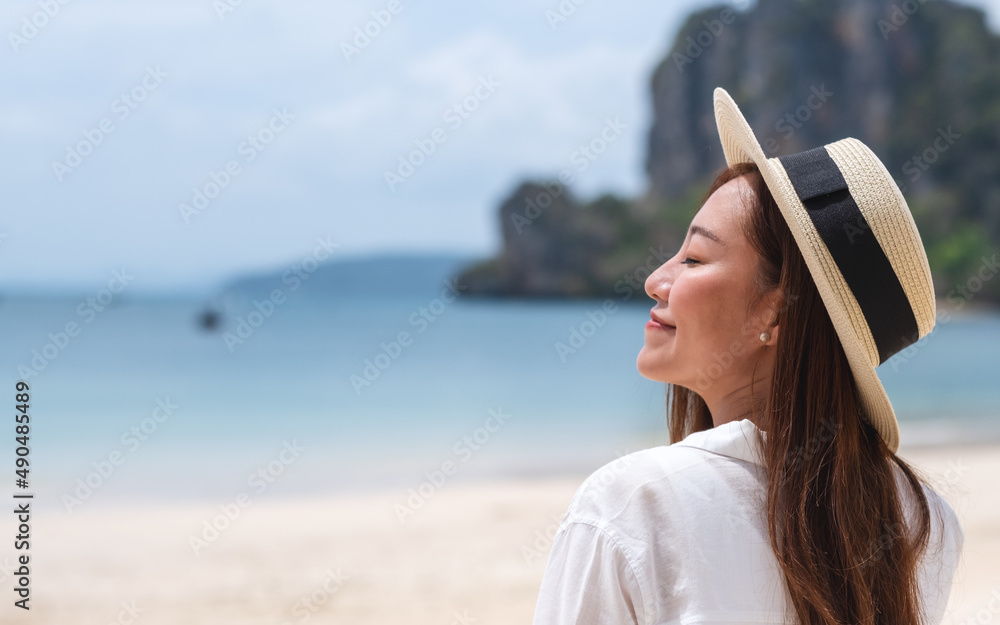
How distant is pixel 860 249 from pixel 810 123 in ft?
186

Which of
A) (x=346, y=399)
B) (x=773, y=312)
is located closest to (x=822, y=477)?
(x=773, y=312)

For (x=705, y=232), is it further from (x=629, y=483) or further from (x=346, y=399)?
(x=346, y=399)

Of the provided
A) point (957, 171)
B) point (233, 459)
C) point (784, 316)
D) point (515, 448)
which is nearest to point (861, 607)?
point (784, 316)

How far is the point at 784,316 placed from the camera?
1229 mm

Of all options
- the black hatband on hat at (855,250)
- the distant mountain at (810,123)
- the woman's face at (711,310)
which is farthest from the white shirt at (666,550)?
the distant mountain at (810,123)

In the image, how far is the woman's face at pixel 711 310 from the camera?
4.16ft

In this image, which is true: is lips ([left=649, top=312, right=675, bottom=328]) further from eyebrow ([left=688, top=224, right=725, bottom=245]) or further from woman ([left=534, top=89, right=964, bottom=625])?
eyebrow ([left=688, top=224, right=725, bottom=245])

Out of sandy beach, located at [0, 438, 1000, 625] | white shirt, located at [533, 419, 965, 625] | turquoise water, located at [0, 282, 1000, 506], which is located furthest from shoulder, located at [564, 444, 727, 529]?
turquoise water, located at [0, 282, 1000, 506]

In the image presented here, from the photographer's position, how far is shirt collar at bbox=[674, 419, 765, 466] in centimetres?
112

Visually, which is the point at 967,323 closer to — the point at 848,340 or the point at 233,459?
the point at 233,459

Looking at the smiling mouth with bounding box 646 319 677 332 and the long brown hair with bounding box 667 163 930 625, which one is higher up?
the smiling mouth with bounding box 646 319 677 332

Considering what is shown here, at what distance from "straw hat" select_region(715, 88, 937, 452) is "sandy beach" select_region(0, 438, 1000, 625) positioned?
4064 mm

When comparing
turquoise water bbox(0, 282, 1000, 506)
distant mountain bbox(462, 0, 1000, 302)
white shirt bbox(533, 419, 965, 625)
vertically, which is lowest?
white shirt bbox(533, 419, 965, 625)

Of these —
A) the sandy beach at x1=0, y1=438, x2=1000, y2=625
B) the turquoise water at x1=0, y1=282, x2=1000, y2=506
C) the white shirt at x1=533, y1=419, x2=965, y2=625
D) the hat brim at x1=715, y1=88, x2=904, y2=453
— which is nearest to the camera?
the white shirt at x1=533, y1=419, x2=965, y2=625
